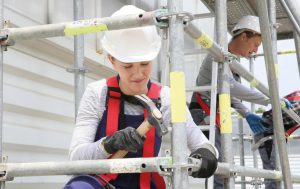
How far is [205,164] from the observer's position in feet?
6.53

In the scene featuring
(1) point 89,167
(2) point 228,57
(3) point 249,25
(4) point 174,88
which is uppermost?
(3) point 249,25

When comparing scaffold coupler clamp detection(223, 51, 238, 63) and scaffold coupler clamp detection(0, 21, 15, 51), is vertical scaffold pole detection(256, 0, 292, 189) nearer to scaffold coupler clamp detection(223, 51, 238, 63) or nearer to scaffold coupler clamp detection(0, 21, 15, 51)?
scaffold coupler clamp detection(223, 51, 238, 63)

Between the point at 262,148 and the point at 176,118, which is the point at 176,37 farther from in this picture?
the point at 262,148

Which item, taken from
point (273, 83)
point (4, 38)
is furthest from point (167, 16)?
point (273, 83)

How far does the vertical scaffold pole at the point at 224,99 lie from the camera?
253 centimetres

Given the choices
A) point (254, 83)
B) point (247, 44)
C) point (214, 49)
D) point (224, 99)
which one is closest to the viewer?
point (214, 49)

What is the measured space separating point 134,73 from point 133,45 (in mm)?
126

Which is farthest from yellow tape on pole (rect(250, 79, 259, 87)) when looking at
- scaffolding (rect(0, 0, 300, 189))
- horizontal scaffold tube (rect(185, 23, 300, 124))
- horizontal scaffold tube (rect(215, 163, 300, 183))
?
horizontal scaffold tube (rect(215, 163, 300, 183))

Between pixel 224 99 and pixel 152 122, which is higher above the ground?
pixel 224 99

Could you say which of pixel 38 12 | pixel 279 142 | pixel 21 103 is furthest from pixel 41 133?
pixel 279 142

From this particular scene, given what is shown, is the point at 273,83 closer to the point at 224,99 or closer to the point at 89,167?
the point at 224,99

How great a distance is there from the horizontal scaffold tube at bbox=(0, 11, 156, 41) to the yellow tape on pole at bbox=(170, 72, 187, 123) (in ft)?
0.80

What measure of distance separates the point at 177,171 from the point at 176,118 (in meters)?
0.20

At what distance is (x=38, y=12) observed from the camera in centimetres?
334
